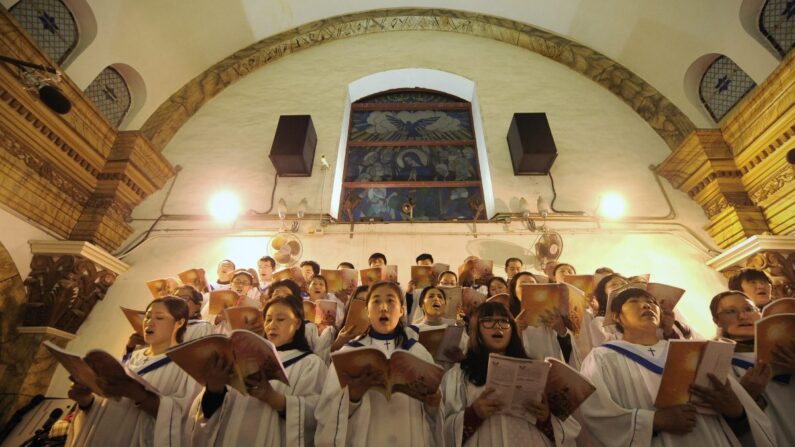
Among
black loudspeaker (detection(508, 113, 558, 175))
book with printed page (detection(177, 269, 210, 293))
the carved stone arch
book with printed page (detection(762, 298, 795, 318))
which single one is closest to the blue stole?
book with printed page (detection(762, 298, 795, 318))

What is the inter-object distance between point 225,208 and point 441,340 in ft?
Answer: 14.4

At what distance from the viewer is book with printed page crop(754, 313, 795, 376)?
1.73 meters

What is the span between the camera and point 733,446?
168 centimetres

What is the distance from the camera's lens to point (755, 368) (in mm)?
1819

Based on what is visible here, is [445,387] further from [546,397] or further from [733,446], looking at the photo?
[733,446]

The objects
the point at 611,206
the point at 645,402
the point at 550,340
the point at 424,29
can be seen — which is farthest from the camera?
the point at 424,29

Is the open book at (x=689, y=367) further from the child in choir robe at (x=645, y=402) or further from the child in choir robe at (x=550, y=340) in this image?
the child in choir robe at (x=550, y=340)

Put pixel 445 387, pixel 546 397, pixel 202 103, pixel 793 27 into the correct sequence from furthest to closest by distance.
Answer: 1. pixel 202 103
2. pixel 793 27
3. pixel 445 387
4. pixel 546 397

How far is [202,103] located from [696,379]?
325 inches

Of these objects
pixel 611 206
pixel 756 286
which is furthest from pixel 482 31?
pixel 756 286

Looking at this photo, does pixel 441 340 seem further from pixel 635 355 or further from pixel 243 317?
pixel 243 317

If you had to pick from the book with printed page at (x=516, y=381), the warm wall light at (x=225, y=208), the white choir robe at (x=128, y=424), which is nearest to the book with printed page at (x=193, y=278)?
the warm wall light at (x=225, y=208)

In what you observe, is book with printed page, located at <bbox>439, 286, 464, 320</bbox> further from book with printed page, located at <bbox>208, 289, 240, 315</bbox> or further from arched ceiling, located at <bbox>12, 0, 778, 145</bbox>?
arched ceiling, located at <bbox>12, 0, 778, 145</bbox>

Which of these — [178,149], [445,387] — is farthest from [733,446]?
[178,149]
